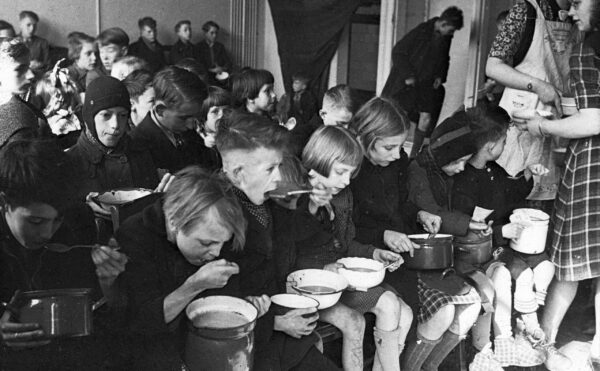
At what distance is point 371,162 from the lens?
9.70 ft

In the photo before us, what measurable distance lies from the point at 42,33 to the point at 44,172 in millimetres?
5139

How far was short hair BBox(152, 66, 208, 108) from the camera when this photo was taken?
124 inches

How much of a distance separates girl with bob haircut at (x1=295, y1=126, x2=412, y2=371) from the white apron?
114 cm

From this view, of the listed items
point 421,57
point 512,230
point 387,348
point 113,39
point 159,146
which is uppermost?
point 113,39

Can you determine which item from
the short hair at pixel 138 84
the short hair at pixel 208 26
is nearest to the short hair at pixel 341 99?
the short hair at pixel 138 84

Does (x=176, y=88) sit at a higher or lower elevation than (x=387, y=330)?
higher

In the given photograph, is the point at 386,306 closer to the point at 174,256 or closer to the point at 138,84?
the point at 174,256

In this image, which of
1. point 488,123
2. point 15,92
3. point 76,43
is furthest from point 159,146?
point 76,43

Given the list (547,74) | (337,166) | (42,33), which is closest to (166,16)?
(42,33)

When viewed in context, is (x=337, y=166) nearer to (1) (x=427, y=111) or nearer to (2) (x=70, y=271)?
(2) (x=70, y=271)

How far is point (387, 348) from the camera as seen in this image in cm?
262

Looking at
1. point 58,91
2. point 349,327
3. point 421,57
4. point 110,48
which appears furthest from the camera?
point 421,57

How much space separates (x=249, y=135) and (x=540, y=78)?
1743mm

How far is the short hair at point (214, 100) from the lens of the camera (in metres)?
3.35
